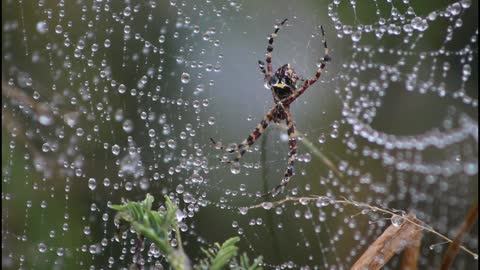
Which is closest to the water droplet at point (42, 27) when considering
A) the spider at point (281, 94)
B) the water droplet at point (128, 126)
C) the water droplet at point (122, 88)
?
the water droplet at point (122, 88)

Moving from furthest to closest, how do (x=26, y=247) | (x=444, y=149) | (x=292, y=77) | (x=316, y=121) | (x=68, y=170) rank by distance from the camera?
(x=444, y=149) < (x=316, y=121) < (x=68, y=170) < (x=26, y=247) < (x=292, y=77)

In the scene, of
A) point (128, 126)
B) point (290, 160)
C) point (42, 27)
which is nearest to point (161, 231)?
point (290, 160)

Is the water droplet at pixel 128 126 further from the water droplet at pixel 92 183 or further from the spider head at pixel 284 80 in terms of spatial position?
the spider head at pixel 284 80

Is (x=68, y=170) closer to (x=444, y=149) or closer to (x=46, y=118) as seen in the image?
(x=46, y=118)

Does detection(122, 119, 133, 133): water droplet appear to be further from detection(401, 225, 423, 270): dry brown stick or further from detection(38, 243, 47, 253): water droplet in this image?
detection(401, 225, 423, 270): dry brown stick

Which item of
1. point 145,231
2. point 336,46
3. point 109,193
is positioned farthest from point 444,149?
point 145,231

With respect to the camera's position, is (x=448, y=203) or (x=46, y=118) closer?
(x=46, y=118)
